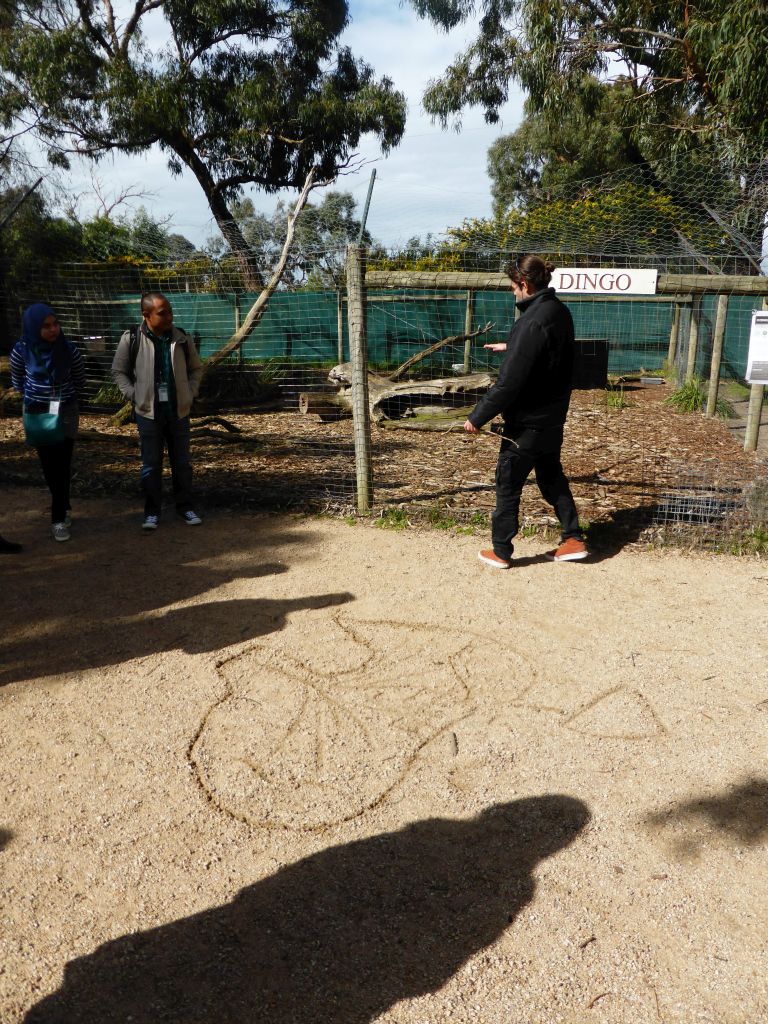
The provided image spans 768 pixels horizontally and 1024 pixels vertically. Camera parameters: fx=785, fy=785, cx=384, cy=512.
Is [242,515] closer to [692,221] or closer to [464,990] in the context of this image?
[464,990]

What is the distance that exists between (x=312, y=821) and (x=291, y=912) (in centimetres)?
40

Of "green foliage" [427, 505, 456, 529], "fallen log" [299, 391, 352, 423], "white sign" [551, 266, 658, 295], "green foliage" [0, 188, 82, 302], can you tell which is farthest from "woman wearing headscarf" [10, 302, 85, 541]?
"fallen log" [299, 391, 352, 423]

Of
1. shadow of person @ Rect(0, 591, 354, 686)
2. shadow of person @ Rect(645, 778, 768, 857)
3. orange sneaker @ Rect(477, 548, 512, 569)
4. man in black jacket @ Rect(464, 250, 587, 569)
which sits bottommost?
shadow of person @ Rect(645, 778, 768, 857)

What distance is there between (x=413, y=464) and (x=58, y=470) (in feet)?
11.7

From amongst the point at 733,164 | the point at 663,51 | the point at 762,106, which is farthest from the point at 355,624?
the point at 663,51

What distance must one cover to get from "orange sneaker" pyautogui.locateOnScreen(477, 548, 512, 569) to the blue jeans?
2343 millimetres

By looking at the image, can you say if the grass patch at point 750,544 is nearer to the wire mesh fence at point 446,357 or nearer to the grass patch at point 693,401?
the wire mesh fence at point 446,357

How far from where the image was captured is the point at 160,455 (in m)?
5.68

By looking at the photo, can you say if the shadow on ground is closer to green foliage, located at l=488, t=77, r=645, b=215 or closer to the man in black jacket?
the man in black jacket

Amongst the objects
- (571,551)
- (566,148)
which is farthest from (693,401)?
(566,148)

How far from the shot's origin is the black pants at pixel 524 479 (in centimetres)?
470

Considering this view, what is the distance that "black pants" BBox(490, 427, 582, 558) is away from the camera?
15.4 feet

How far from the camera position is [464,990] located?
1974 mm

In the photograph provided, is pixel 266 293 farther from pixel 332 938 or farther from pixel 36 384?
pixel 332 938
